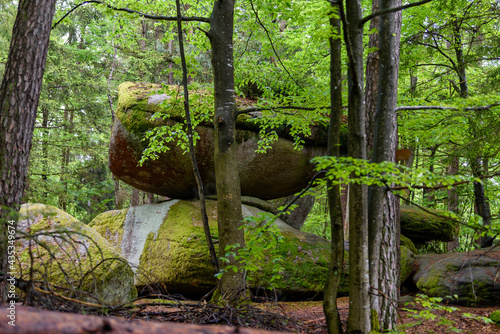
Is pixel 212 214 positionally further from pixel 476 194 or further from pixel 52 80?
pixel 52 80

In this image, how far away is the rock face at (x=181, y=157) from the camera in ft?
26.0

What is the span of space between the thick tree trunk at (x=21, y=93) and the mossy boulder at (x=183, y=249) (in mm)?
3964

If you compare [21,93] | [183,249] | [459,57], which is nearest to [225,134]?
[21,93]

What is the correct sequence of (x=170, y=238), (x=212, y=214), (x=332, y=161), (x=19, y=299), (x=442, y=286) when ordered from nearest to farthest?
(x=19, y=299) < (x=332, y=161) < (x=442, y=286) < (x=170, y=238) < (x=212, y=214)

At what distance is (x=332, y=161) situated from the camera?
278 cm

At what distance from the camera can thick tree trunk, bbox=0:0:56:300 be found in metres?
2.94

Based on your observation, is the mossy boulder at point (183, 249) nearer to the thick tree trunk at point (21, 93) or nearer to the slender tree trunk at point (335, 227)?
the slender tree trunk at point (335, 227)

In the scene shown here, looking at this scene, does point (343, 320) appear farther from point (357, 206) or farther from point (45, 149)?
point (45, 149)

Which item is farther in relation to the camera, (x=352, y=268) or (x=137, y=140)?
(x=137, y=140)

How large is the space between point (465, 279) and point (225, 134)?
5.76 m

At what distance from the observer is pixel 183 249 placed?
282 inches

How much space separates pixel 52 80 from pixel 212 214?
336 inches

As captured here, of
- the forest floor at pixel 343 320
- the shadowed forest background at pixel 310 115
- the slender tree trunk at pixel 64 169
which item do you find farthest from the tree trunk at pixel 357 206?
the slender tree trunk at pixel 64 169

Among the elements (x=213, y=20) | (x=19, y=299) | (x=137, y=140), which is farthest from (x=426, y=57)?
(x=19, y=299)
